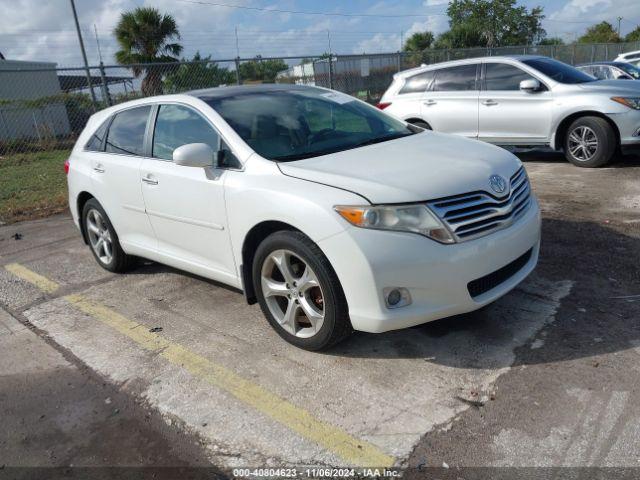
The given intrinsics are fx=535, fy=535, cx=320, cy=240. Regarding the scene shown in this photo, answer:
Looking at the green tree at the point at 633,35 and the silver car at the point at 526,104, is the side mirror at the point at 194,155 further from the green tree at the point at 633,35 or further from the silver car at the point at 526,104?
the green tree at the point at 633,35

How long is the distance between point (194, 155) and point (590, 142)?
622 cm

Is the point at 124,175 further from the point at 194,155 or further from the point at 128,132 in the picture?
the point at 194,155

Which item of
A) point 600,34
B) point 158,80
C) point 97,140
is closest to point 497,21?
point 600,34

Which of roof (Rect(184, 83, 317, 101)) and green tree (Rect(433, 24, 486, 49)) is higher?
green tree (Rect(433, 24, 486, 49))

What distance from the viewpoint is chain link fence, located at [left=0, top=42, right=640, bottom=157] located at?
13.0 meters

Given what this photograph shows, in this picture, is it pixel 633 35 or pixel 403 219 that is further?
pixel 633 35

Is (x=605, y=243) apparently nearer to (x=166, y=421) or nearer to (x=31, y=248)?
(x=166, y=421)

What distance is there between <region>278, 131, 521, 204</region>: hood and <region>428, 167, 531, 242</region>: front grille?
5cm

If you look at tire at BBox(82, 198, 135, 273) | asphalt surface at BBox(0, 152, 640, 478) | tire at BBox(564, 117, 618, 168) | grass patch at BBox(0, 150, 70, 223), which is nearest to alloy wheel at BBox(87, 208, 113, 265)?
tire at BBox(82, 198, 135, 273)

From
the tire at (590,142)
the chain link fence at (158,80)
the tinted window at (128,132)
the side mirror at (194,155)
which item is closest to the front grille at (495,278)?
the side mirror at (194,155)

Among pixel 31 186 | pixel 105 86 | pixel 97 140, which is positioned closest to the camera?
pixel 97 140

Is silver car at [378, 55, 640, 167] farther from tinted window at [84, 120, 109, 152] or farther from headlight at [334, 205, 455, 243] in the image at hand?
headlight at [334, 205, 455, 243]

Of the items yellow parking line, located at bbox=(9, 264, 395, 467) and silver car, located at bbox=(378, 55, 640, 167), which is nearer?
yellow parking line, located at bbox=(9, 264, 395, 467)

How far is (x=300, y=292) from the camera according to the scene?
125 inches
